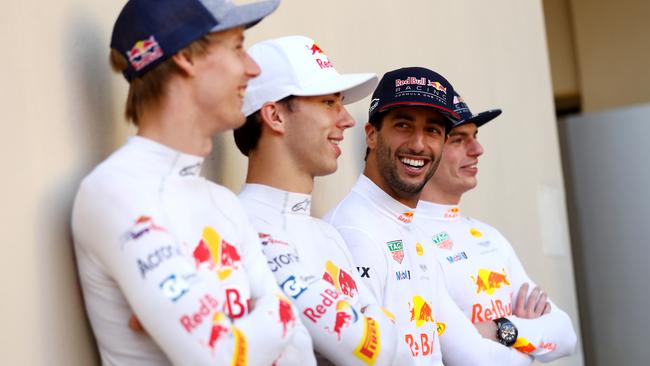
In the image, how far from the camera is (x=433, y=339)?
252 cm

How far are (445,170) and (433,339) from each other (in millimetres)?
807

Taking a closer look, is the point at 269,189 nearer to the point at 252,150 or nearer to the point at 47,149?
the point at 252,150

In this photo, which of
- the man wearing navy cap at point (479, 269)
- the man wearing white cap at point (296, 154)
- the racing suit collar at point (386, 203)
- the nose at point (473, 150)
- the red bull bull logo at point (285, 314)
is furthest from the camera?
the nose at point (473, 150)

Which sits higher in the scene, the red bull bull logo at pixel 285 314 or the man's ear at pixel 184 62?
the man's ear at pixel 184 62

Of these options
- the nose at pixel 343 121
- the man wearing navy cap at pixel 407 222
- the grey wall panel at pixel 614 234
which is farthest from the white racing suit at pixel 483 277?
the grey wall panel at pixel 614 234

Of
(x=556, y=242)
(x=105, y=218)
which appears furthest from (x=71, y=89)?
(x=556, y=242)

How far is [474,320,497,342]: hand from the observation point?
9.19ft

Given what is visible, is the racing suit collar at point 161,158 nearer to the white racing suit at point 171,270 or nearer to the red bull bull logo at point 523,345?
the white racing suit at point 171,270

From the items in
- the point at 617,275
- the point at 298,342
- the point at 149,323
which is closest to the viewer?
the point at 149,323

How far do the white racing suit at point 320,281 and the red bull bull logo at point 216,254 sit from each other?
25 centimetres

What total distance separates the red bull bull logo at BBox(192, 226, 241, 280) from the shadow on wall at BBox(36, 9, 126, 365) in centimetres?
28

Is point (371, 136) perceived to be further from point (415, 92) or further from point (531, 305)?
point (531, 305)

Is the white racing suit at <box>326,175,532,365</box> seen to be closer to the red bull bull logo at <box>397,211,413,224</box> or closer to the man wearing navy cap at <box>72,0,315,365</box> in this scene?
the red bull bull logo at <box>397,211,413,224</box>

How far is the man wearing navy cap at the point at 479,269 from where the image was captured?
2914 millimetres
